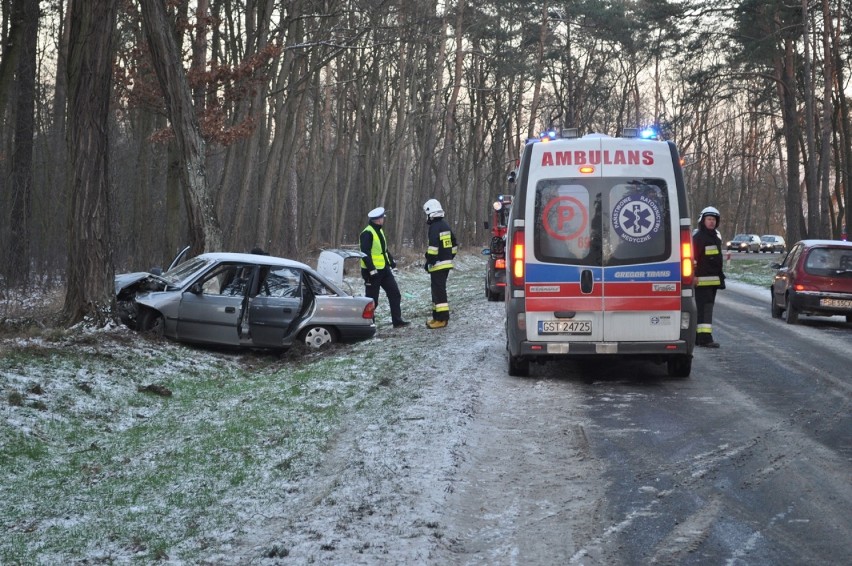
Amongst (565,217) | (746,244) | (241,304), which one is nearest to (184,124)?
(241,304)

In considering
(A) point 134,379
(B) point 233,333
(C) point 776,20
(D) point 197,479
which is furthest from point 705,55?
(D) point 197,479

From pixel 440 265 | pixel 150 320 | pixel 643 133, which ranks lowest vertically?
pixel 150 320

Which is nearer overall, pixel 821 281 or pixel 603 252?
pixel 603 252

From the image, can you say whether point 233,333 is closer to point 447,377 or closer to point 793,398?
point 447,377

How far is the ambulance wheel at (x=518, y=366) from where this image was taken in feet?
37.2

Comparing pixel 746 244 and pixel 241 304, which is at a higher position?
pixel 746 244

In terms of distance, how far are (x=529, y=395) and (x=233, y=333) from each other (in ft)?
16.7

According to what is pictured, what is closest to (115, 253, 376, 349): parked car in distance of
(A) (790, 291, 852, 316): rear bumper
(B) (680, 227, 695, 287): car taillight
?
(B) (680, 227, 695, 287): car taillight

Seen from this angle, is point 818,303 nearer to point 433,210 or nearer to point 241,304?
point 433,210

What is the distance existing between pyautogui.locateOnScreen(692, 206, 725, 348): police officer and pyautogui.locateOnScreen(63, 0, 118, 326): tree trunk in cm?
842

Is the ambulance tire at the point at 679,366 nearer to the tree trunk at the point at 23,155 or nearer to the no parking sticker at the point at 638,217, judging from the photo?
the no parking sticker at the point at 638,217

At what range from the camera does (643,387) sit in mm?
10883

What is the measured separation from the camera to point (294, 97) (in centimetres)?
3017

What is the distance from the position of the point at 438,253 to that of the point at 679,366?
5912mm
